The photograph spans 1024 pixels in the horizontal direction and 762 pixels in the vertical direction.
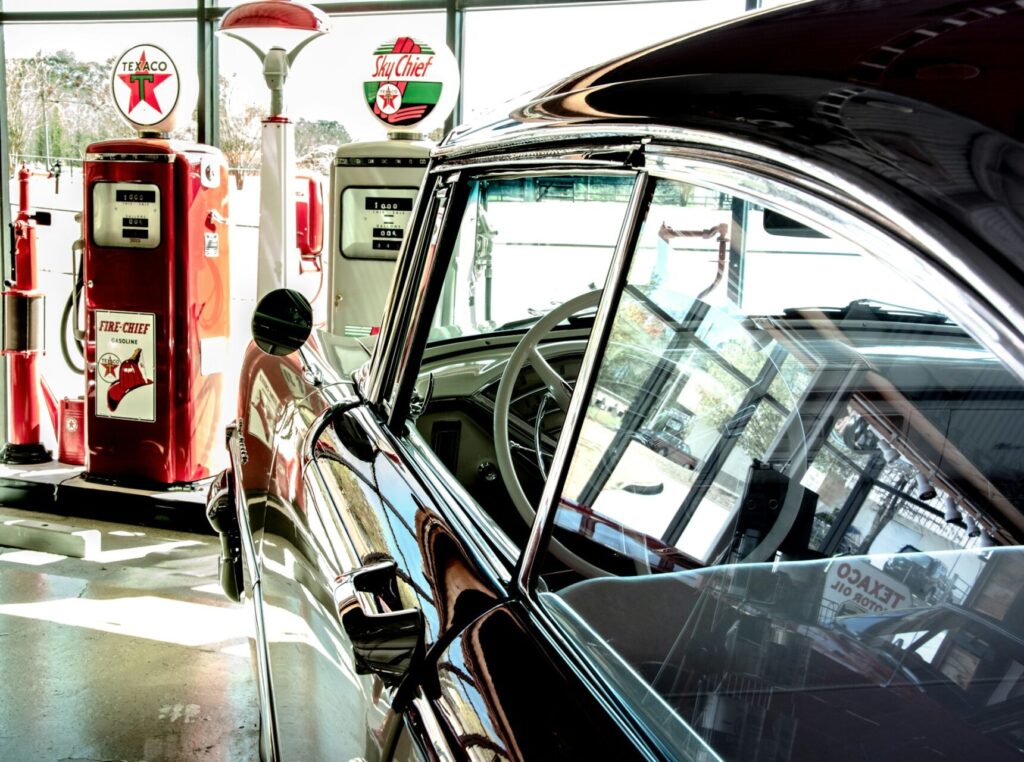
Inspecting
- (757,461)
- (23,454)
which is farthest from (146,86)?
(757,461)

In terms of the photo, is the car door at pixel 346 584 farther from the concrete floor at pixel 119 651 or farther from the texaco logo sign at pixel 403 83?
the texaco logo sign at pixel 403 83

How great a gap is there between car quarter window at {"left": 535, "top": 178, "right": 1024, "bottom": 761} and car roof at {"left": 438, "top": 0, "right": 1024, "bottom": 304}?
49mm

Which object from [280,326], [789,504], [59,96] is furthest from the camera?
[59,96]

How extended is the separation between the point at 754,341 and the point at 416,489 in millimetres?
557

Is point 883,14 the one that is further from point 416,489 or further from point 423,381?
point 423,381

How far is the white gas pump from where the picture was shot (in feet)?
16.9

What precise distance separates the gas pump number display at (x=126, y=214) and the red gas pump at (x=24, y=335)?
22.5 inches

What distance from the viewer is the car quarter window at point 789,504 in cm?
70

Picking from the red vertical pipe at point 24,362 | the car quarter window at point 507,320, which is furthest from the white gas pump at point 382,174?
the car quarter window at point 507,320

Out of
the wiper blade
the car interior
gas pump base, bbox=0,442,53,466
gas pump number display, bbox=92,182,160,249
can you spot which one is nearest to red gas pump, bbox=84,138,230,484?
gas pump number display, bbox=92,182,160,249

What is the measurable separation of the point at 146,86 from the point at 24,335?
1667 millimetres

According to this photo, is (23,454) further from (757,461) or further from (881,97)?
(881,97)

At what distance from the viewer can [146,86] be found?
17.6ft

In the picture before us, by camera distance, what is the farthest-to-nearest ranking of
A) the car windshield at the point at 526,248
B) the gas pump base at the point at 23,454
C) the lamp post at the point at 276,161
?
the gas pump base at the point at 23,454
the lamp post at the point at 276,161
the car windshield at the point at 526,248
